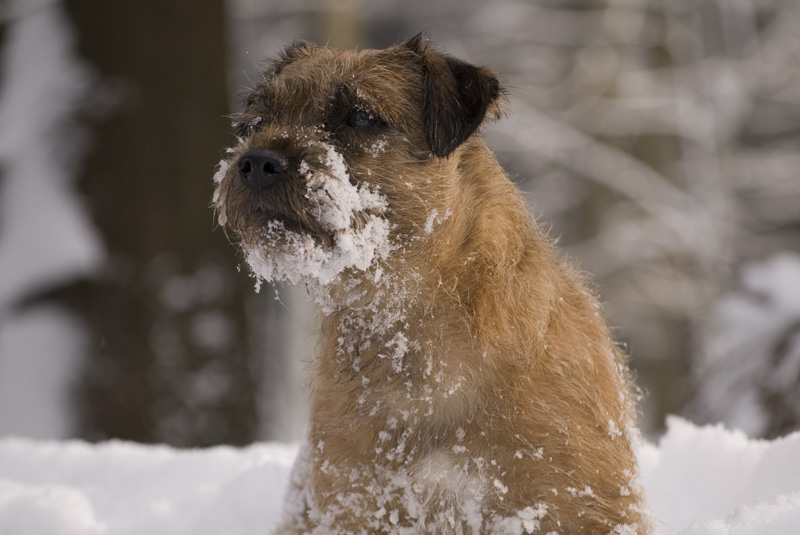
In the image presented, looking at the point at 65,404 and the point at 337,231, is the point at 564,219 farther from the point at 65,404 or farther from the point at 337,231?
the point at 337,231

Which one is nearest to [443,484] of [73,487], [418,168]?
[418,168]

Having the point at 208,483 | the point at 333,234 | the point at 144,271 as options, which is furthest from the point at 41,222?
the point at 333,234

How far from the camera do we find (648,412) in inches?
560

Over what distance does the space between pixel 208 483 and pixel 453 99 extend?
2.82 meters

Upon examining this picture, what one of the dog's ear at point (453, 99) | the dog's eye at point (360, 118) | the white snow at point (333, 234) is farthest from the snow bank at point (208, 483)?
the dog's eye at point (360, 118)

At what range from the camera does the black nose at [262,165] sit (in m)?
2.98

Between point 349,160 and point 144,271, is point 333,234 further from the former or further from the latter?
point 144,271

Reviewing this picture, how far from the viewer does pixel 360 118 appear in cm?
324

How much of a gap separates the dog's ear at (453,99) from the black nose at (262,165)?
24.4 inches

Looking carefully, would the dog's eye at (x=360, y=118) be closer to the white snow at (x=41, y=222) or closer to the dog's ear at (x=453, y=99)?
the dog's ear at (x=453, y=99)

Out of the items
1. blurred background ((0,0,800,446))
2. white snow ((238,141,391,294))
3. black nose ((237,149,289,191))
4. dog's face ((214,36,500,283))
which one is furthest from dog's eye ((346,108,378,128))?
blurred background ((0,0,800,446))

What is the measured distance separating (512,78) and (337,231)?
13.3m

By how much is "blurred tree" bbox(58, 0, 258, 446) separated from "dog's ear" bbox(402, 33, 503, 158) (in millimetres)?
3971

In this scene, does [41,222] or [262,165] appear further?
[41,222]
